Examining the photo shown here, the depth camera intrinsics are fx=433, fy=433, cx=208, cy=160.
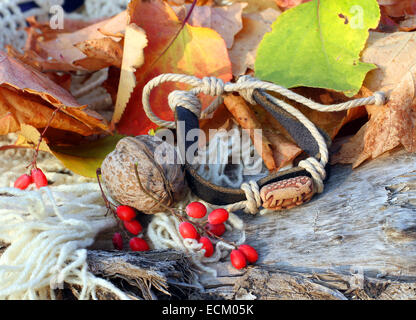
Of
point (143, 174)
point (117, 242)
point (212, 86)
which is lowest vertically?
point (117, 242)

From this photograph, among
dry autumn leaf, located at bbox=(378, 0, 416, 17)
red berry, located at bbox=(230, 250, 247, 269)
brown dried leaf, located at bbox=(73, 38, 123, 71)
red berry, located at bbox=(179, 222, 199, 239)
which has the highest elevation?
dry autumn leaf, located at bbox=(378, 0, 416, 17)

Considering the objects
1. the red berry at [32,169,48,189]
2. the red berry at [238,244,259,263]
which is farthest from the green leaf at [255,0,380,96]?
the red berry at [32,169,48,189]

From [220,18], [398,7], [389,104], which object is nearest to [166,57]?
[220,18]

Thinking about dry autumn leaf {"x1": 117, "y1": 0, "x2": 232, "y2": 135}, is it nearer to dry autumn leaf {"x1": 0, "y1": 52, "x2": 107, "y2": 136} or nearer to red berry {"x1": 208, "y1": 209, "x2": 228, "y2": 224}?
dry autumn leaf {"x1": 0, "y1": 52, "x2": 107, "y2": 136}

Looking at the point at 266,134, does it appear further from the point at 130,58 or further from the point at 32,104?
the point at 32,104

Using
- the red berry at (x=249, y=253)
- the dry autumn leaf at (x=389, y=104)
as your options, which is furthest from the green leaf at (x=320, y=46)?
the red berry at (x=249, y=253)
